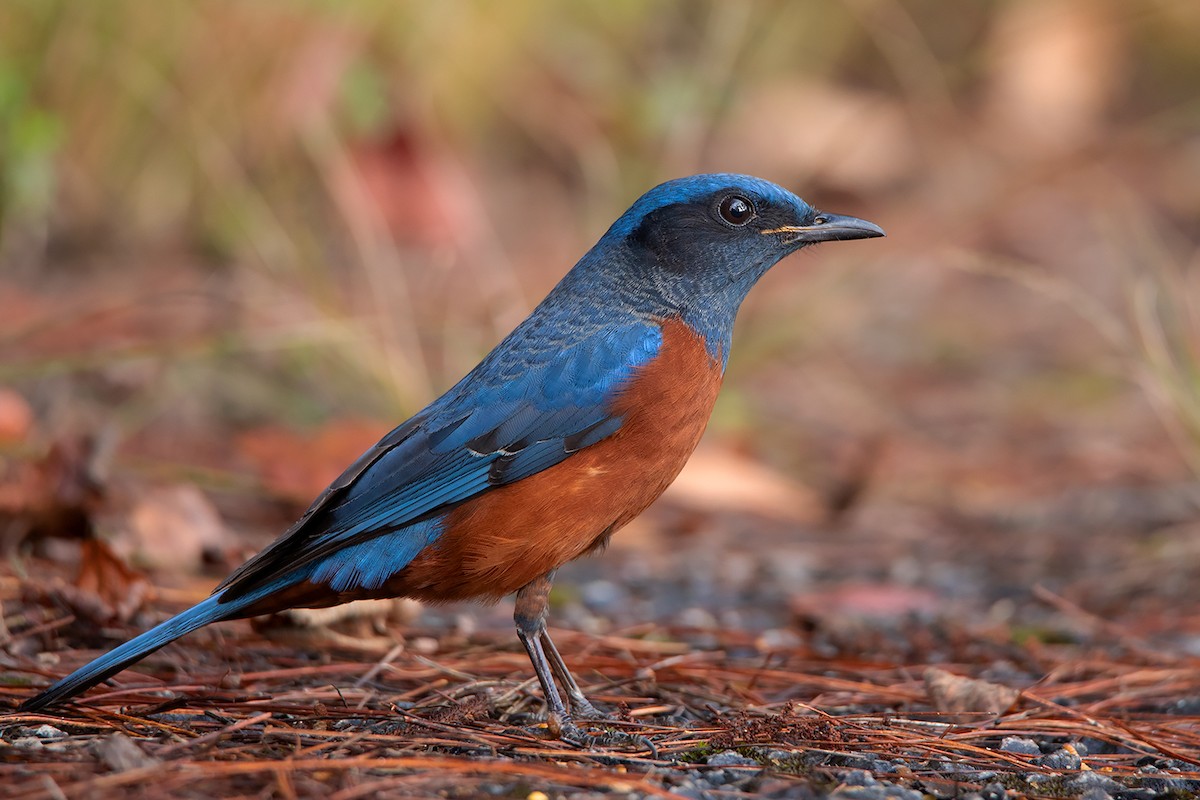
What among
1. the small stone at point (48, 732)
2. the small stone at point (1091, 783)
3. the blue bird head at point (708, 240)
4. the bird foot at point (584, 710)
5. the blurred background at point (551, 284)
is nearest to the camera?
the small stone at point (1091, 783)

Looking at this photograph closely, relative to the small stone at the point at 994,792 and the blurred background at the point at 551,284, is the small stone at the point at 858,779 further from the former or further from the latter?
the blurred background at the point at 551,284

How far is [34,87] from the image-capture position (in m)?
7.38

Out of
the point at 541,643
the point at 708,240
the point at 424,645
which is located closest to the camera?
the point at 541,643

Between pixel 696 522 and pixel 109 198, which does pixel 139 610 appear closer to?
pixel 696 522

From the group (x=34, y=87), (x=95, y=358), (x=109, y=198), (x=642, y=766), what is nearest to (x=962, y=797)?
(x=642, y=766)

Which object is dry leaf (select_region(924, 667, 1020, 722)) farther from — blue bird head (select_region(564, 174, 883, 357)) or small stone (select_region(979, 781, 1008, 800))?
blue bird head (select_region(564, 174, 883, 357))

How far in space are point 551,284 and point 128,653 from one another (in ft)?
18.8

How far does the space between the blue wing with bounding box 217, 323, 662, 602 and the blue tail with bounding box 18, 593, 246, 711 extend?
5 cm

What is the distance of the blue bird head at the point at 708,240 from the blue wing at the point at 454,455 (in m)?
0.26

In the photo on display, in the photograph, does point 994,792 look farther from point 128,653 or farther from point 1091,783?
point 128,653

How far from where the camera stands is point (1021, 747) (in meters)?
3.31

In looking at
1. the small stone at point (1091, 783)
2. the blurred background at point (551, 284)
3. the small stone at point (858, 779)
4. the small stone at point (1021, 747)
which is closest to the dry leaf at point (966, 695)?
the small stone at point (1021, 747)

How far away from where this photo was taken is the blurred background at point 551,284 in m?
5.46

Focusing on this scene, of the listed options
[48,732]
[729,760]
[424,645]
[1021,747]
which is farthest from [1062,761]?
[48,732]
